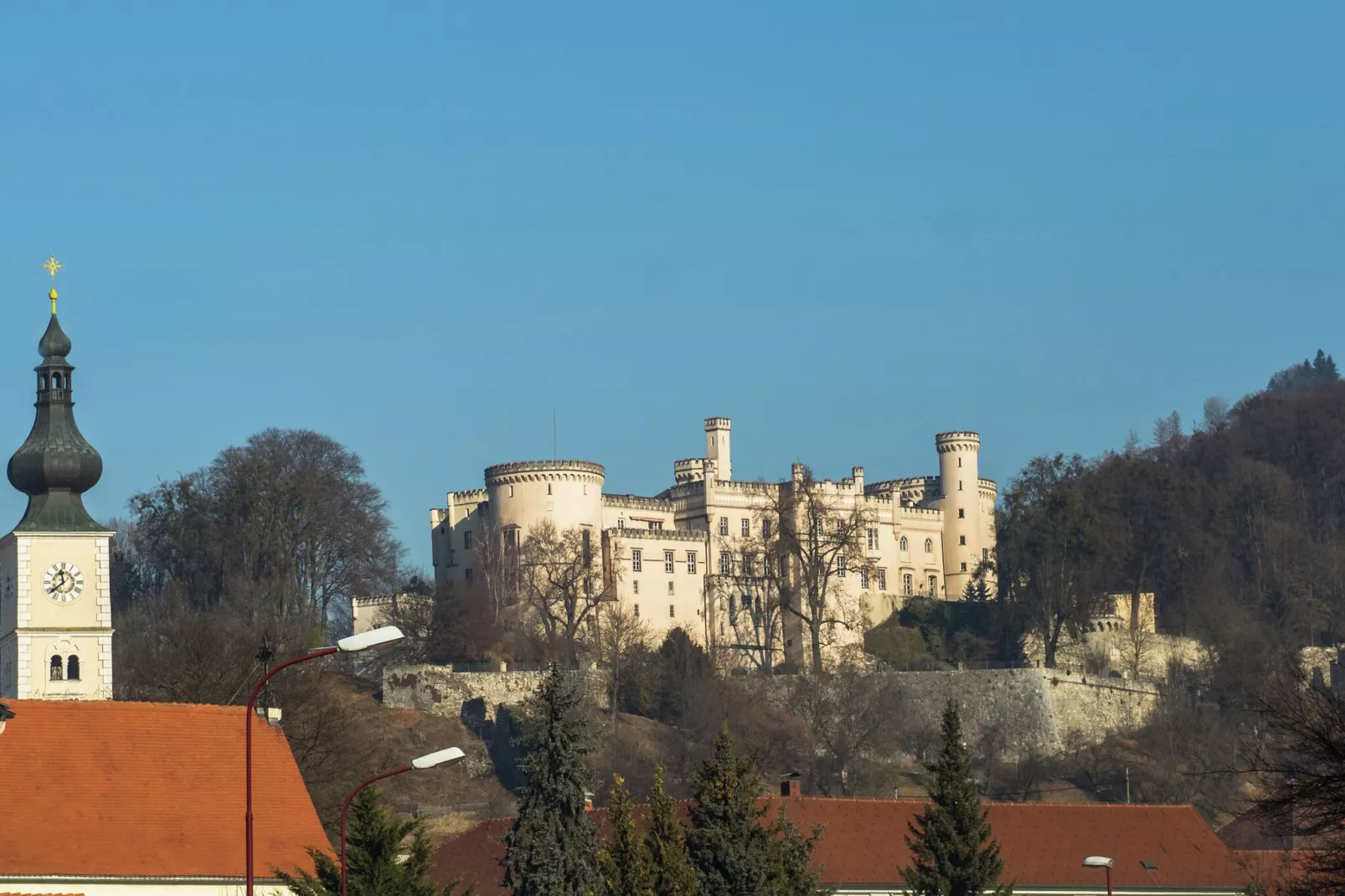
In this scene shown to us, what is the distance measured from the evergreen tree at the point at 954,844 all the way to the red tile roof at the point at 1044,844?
29.9 ft

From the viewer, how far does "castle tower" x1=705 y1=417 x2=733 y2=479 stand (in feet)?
380

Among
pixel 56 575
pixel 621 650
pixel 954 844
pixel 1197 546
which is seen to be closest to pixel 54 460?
pixel 56 575

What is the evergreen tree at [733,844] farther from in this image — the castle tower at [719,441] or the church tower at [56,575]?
the castle tower at [719,441]

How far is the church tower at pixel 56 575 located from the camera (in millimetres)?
63469

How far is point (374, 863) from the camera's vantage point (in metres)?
33.8

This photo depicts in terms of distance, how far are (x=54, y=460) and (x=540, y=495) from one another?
138ft

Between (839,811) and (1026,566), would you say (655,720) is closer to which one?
(1026,566)

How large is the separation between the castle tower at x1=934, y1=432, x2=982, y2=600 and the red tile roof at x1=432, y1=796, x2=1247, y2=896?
56791 mm

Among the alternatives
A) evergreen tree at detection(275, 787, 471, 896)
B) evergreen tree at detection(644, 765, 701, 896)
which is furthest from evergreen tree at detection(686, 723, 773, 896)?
evergreen tree at detection(275, 787, 471, 896)

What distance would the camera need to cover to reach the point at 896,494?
117 m

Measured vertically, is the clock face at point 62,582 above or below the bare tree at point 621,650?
above

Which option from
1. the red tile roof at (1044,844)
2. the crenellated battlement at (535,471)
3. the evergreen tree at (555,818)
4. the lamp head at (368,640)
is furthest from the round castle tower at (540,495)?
the lamp head at (368,640)

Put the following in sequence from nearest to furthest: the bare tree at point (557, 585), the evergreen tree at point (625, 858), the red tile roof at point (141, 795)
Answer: the evergreen tree at point (625, 858) < the red tile roof at point (141, 795) < the bare tree at point (557, 585)

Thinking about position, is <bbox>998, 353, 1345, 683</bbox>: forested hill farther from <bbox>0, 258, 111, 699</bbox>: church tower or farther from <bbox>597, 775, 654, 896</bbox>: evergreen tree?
<bbox>597, 775, 654, 896</bbox>: evergreen tree
